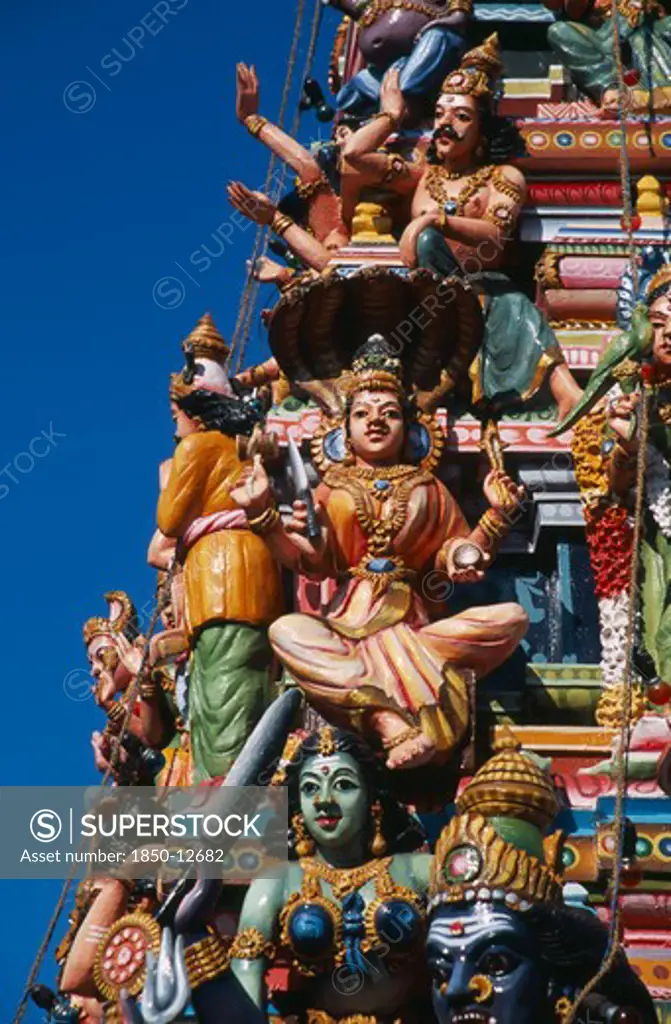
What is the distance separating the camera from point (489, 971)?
7586mm

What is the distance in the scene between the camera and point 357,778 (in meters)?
8.55

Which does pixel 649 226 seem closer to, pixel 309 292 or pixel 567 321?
pixel 567 321

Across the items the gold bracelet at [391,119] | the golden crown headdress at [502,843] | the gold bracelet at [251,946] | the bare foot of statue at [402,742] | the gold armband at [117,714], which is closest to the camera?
the golden crown headdress at [502,843]

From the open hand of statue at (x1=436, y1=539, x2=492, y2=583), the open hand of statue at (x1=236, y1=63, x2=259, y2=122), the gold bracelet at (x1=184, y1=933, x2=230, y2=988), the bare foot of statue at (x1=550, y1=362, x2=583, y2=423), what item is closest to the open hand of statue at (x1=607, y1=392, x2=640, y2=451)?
the open hand of statue at (x1=436, y1=539, x2=492, y2=583)

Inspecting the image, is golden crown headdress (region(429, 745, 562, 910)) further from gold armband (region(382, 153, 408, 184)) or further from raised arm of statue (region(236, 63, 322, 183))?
raised arm of statue (region(236, 63, 322, 183))

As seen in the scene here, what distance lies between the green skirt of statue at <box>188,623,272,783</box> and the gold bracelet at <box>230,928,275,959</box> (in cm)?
172

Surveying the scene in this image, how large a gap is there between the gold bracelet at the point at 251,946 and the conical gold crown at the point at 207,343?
13.3ft

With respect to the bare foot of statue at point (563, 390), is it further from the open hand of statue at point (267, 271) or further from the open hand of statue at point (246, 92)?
the open hand of statue at point (246, 92)

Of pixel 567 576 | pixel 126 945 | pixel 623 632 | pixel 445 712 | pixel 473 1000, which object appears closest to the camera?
pixel 473 1000

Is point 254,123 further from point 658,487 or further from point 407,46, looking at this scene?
point 658,487

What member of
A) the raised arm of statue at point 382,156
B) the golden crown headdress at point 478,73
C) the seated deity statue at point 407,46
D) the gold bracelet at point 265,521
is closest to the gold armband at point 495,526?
the gold bracelet at point 265,521

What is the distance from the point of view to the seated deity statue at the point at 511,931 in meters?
7.53

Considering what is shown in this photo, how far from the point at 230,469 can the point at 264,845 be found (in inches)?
99.6

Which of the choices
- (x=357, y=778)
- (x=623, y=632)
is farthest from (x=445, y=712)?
(x=623, y=632)
